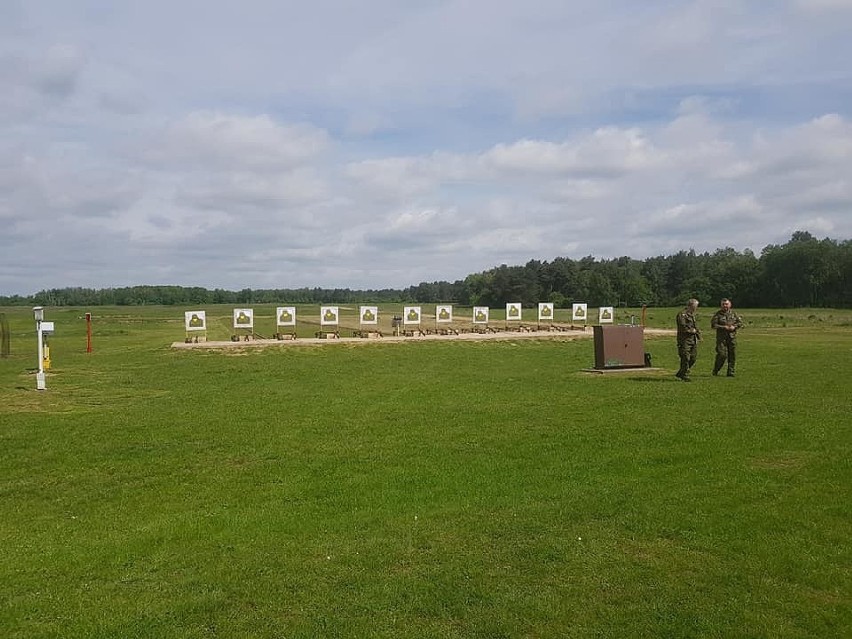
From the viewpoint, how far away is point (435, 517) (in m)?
7.12

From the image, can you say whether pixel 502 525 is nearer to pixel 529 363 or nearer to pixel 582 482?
pixel 582 482

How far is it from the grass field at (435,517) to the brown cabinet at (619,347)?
4797 millimetres

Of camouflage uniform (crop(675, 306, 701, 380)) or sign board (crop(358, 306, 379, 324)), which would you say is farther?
sign board (crop(358, 306, 379, 324))

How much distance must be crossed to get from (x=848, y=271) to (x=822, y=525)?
111 meters

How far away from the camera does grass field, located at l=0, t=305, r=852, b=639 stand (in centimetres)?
500

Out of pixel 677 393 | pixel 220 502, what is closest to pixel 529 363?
pixel 677 393

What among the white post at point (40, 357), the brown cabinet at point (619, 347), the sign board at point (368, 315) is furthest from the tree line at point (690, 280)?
the white post at point (40, 357)

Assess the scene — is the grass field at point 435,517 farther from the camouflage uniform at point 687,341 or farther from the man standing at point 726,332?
the man standing at point 726,332

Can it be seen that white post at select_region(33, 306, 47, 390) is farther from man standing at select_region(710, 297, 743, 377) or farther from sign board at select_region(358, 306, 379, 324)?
sign board at select_region(358, 306, 379, 324)

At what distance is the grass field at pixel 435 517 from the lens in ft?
16.4

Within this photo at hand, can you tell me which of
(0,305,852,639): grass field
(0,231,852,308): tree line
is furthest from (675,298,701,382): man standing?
(0,231,852,308): tree line

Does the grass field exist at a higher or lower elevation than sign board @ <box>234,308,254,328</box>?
lower

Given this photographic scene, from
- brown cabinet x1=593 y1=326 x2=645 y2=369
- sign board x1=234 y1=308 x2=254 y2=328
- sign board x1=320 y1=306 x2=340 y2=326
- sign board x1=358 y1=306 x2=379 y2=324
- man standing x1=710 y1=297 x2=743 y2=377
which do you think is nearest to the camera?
man standing x1=710 y1=297 x2=743 y2=377

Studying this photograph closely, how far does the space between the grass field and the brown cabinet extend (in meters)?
4.80
